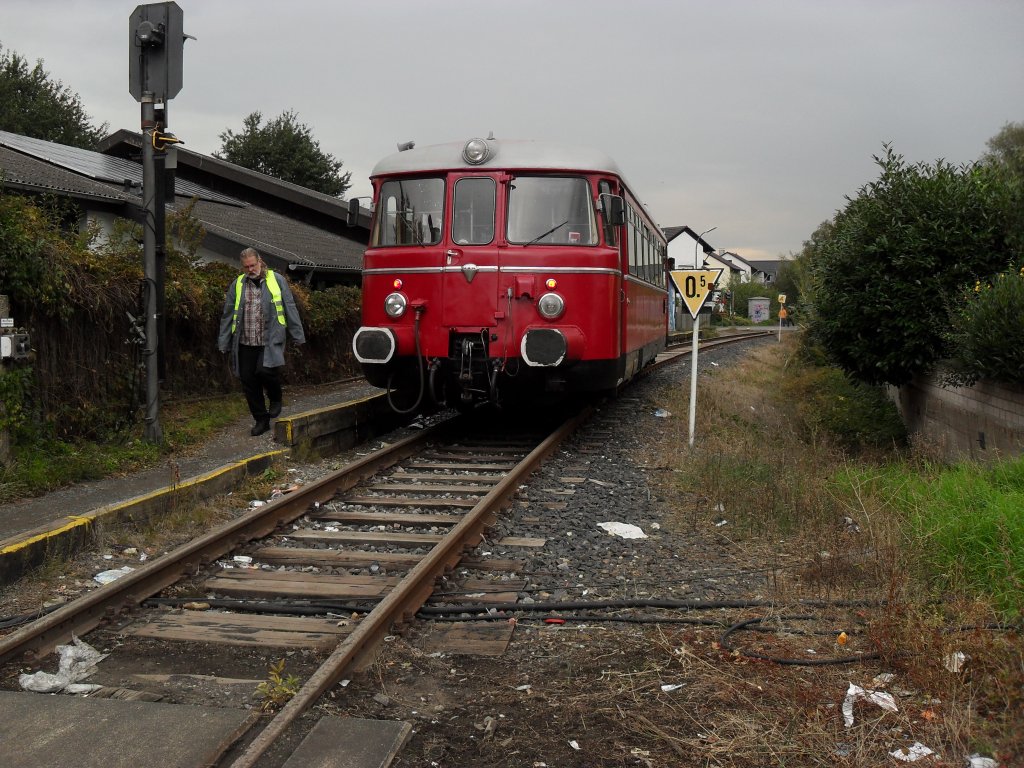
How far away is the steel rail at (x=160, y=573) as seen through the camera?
431cm

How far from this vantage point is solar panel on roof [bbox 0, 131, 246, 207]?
19.6 metres

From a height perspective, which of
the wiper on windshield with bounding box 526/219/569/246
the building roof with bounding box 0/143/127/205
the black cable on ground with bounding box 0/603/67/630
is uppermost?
the building roof with bounding box 0/143/127/205

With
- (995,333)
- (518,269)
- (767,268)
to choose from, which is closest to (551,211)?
(518,269)

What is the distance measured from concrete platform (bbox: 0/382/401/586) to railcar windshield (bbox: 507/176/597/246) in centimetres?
275

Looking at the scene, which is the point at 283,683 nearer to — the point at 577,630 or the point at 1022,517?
the point at 577,630

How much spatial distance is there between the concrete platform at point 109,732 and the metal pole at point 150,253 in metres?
5.15

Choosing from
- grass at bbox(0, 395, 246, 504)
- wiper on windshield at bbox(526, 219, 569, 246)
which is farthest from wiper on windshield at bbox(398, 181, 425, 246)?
grass at bbox(0, 395, 246, 504)

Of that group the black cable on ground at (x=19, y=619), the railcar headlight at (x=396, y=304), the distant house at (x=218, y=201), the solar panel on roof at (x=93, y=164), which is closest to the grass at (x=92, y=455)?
the railcar headlight at (x=396, y=304)

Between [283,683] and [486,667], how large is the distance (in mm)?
919

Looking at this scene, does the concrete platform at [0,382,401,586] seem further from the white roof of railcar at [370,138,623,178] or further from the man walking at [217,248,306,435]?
the white roof of railcar at [370,138,623,178]

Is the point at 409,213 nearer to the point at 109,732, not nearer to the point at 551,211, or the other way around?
the point at 551,211

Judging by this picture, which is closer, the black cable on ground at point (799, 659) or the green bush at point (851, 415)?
the black cable on ground at point (799, 659)

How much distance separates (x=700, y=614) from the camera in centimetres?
490

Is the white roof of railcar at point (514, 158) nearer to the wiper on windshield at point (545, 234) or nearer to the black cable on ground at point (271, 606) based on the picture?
the wiper on windshield at point (545, 234)
